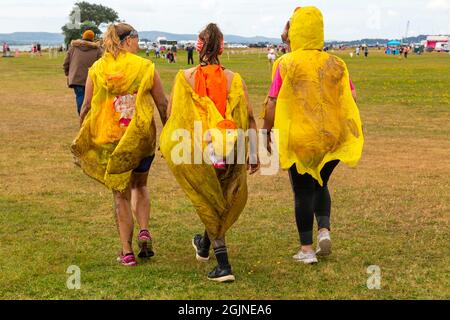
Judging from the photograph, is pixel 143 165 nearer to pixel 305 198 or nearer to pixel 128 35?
pixel 128 35

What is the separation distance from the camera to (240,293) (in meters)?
5.13

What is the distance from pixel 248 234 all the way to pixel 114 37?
2.43 metres

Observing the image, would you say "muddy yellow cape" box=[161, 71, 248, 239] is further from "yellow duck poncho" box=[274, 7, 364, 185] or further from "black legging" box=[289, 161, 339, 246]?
"black legging" box=[289, 161, 339, 246]

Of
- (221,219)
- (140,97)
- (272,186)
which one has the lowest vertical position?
(272,186)

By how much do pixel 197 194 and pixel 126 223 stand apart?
2.97ft

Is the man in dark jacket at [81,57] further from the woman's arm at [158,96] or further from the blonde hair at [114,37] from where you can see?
the woman's arm at [158,96]

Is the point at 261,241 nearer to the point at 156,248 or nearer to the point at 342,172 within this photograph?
the point at 156,248

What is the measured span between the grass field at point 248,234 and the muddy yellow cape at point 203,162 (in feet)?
1.84

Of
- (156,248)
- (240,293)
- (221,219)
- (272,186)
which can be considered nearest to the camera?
(240,293)

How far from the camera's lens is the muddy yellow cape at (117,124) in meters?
5.74

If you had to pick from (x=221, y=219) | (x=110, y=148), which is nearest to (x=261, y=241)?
(x=221, y=219)

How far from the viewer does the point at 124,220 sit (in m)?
6.00

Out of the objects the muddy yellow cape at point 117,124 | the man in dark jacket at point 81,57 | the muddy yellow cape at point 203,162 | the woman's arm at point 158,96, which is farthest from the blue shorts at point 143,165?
the man in dark jacket at point 81,57

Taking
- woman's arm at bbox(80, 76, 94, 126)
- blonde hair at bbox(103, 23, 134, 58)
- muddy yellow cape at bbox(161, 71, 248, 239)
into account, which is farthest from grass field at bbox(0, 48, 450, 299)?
blonde hair at bbox(103, 23, 134, 58)
